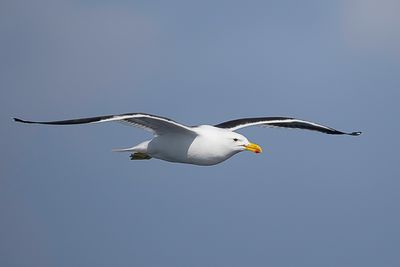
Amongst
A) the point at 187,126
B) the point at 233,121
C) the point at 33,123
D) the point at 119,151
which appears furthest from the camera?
the point at 233,121

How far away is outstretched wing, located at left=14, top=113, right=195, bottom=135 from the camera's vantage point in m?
20.6

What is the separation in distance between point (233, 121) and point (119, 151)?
3820mm

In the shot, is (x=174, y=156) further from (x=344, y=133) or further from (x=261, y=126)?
(x=344, y=133)

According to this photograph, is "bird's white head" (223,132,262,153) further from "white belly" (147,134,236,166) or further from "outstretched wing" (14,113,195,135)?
"outstretched wing" (14,113,195,135)

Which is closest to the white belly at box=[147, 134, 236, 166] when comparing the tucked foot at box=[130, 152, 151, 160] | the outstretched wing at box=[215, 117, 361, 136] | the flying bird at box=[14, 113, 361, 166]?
the flying bird at box=[14, 113, 361, 166]

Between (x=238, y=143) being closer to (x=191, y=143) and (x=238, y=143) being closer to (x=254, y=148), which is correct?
(x=254, y=148)

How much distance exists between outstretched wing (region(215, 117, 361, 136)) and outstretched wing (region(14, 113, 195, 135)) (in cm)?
266

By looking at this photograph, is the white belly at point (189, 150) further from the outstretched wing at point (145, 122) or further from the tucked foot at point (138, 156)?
the tucked foot at point (138, 156)

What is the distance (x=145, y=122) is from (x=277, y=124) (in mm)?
5376

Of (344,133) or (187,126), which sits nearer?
(187,126)

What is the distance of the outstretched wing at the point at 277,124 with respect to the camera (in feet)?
83.9

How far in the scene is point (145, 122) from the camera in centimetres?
2283

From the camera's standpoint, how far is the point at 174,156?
2308 centimetres

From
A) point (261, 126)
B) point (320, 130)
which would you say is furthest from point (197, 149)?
point (320, 130)
